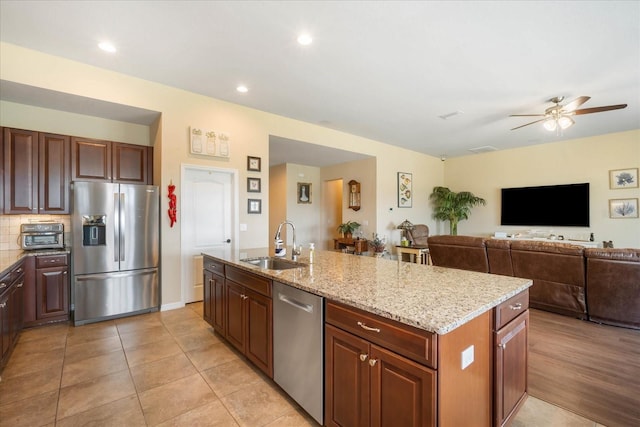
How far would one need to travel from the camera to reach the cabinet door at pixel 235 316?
2.48 m

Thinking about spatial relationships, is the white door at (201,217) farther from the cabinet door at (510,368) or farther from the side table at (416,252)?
the side table at (416,252)

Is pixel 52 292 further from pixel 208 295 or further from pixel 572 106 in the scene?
pixel 572 106

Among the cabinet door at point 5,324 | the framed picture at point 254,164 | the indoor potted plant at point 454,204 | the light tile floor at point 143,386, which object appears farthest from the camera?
the indoor potted plant at point 454,204

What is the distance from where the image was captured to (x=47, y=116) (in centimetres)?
379

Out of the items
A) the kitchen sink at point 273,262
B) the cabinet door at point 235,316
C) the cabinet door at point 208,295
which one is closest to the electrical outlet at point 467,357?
the kitchen sink at point 273,262

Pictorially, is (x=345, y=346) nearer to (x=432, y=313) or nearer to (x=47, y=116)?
(x=432, y=313)

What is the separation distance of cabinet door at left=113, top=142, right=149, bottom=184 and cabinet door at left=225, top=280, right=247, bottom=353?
8.30 ft

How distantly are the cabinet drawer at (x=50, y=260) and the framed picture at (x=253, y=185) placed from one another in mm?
2461

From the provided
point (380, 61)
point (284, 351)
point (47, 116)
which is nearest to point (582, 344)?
point (284, 351)

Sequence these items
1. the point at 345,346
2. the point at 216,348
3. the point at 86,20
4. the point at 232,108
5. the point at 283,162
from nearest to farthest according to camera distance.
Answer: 1. the point at 345,346
2. the point at 86,20
3. the point at 216,348
4. the point at 232,108
5. the point at 283,162

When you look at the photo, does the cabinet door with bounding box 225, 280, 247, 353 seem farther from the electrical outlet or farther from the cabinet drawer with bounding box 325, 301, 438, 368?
the electrical outlet

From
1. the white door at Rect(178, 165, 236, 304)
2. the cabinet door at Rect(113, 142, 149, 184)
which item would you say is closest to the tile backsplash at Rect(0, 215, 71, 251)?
the cabinet door at Rect(113, 142, 149, 184)

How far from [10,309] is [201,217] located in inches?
85.5

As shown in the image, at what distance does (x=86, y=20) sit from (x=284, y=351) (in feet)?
10.9
